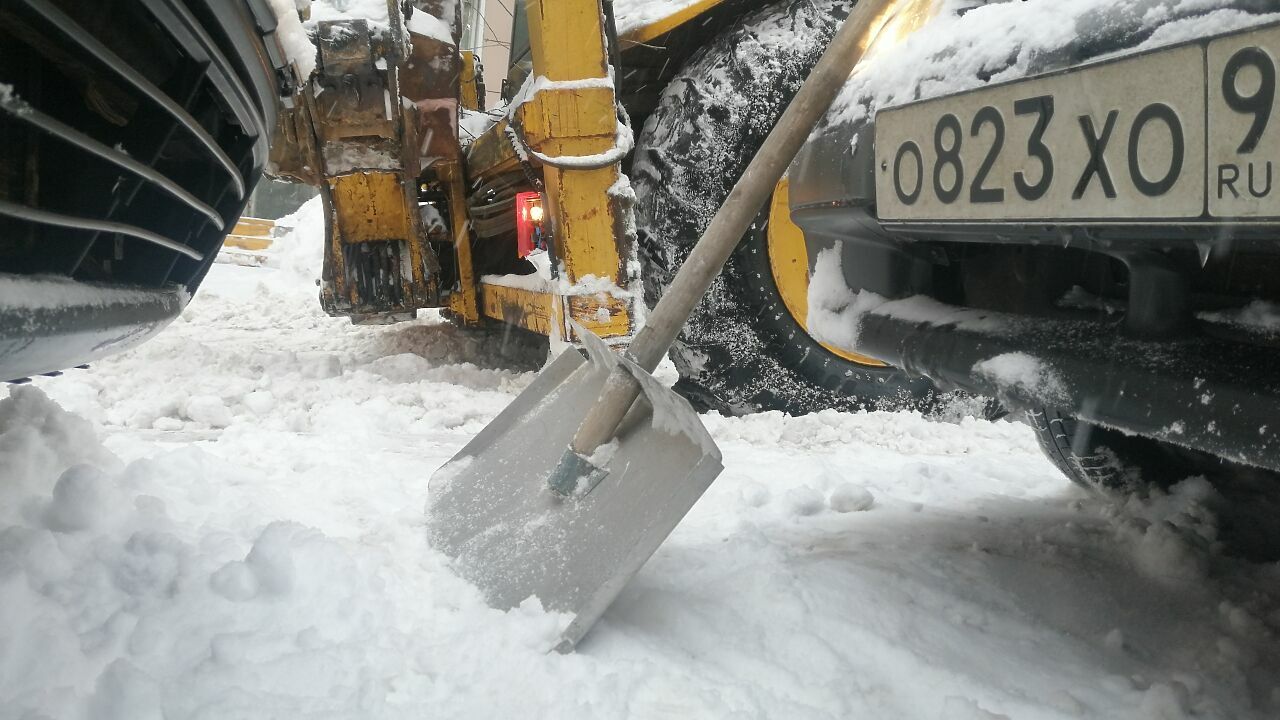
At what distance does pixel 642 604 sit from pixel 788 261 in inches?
71.6

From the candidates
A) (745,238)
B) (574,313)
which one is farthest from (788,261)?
(574,313)

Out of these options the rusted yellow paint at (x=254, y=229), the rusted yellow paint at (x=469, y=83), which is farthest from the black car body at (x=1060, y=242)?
the rusted yellow paint at (x=254, y=229)

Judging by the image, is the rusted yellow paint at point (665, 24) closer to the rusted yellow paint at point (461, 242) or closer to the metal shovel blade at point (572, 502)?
the rusted yellow paint at point (461, 242)

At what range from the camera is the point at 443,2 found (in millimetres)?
3764

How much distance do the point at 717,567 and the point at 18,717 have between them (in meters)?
1.10

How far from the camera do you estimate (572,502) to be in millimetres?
1660

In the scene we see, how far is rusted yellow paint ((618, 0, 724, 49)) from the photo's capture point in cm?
318

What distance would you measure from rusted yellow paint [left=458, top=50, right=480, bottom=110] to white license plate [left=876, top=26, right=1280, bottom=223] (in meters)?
4.68

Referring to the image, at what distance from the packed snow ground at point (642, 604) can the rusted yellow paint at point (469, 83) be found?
3.71 m

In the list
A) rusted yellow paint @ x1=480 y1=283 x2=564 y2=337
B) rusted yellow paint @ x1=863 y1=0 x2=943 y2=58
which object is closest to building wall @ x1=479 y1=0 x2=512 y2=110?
rusted yellow paint @ x1=480 y1=283 x2=564 y2=337

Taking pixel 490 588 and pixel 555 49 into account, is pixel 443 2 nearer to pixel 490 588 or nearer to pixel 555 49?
pixel 555 49

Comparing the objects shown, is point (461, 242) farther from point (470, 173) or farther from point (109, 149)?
point (109, 149)

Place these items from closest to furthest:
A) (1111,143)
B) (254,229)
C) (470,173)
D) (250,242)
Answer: (1111,143), (470,173), (250,242), (254,229)

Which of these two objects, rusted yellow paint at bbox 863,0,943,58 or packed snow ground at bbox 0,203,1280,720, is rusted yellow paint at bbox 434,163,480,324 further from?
rusted yellow paint at bbox 863,0,943,58
